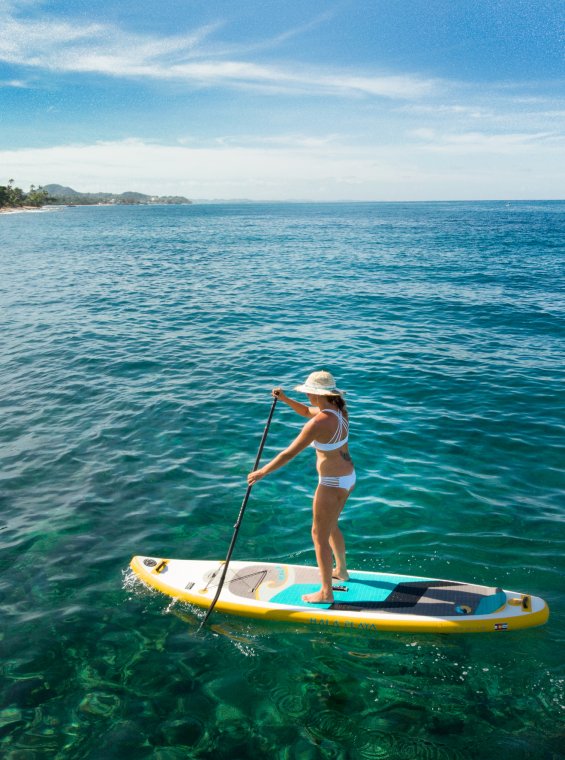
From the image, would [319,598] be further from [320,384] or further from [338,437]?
[320,384]

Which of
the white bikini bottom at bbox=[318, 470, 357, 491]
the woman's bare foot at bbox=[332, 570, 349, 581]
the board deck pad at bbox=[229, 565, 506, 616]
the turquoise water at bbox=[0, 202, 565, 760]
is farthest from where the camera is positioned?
the woman's bare foot at bbox=[332, 570, 349, 581]

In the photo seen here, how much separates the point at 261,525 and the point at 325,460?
3.31 m

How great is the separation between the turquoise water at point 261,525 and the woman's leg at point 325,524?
619 mm

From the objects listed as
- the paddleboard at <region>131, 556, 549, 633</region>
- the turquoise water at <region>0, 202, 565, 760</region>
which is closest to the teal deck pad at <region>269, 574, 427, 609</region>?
the paddleboard at <region>131, 556, 549, 633</region>

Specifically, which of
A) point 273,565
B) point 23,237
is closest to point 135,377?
point 273,565

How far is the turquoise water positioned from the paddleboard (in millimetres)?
190

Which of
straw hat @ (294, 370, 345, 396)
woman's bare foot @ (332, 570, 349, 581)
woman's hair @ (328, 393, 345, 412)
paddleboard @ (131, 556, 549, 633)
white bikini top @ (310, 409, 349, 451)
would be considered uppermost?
straw hat @ (294, 370, 345, 396)

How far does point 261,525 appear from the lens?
29.8ft

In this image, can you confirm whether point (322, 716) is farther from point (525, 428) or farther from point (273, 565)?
point (525, 428)

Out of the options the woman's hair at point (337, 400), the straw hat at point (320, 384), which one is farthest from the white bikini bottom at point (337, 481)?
the straw hat at point (320, 384)

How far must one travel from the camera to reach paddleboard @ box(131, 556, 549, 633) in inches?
259

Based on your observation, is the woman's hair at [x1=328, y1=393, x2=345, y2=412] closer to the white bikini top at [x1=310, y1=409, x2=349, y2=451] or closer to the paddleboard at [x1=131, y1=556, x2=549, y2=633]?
the white bikini top at [x1=310, y1=409, x2=349, y2=451]

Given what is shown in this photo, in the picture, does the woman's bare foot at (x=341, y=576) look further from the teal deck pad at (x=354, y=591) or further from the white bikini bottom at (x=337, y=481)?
the white bikini bottom at (x=337, y=481)

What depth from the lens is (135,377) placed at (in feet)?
53.2
